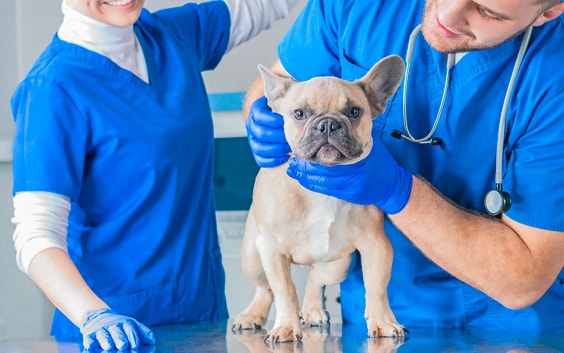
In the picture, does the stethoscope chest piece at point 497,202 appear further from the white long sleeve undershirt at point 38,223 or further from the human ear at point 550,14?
the white long sleeve undershirt at point 38,223

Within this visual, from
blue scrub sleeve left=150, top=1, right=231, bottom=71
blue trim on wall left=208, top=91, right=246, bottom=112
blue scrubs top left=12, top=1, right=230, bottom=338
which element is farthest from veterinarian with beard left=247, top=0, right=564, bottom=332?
blue trim on wall left=208, top=91, right=246, bottom=112

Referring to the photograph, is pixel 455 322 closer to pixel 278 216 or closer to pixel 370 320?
pixel 370 320

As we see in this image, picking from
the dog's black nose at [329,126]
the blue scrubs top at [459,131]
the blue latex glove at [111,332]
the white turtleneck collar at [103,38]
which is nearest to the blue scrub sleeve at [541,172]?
the blue scrubs top at [459,131]

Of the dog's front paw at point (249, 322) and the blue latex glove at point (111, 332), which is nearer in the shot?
the blue latex glove at point (111, 332)

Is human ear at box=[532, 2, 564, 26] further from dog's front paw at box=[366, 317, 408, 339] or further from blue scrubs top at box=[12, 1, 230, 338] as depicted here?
blue scrubs top at box=[12, 1, 230, 338]

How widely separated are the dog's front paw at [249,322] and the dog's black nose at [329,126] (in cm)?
46

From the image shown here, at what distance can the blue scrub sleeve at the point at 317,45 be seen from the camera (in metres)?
1.57

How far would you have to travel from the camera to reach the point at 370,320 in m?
1.33

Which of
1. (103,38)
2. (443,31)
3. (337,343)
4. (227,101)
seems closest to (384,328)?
(337,343)

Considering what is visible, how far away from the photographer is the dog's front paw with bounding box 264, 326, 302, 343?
128 cm

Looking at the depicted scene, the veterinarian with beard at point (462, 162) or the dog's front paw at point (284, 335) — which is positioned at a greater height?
the veterinarian with beard at point (462, 162)

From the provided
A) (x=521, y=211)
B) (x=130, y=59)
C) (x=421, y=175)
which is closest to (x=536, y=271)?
(x=521, y=211)

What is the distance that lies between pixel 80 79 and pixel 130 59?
15 cm

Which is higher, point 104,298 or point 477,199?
point 477,199
